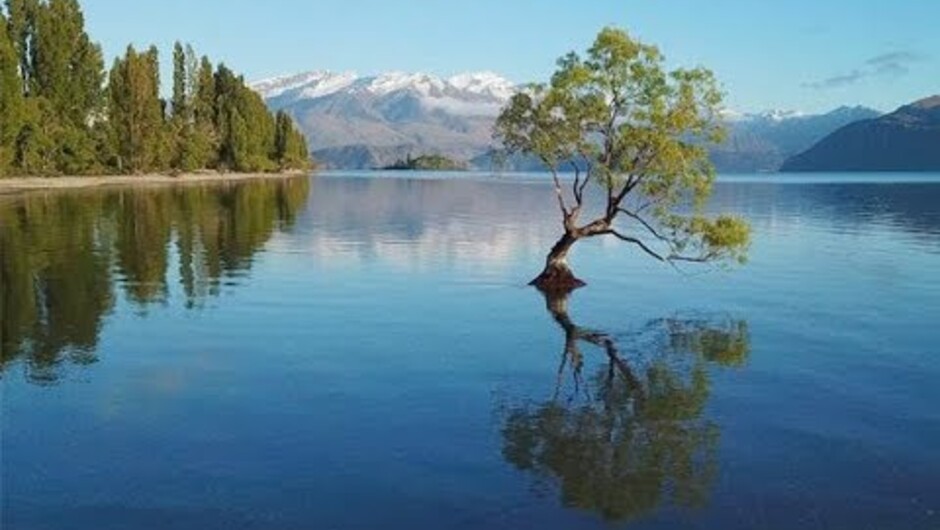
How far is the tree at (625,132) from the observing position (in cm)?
4881

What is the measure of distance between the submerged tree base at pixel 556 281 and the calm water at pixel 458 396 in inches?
75.9

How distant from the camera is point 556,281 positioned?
5350cm

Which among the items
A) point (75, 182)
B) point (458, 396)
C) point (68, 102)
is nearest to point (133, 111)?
point (68, 102)

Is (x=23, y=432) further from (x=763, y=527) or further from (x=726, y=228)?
(x=726, y=228)

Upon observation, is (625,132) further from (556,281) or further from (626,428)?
(626,428)

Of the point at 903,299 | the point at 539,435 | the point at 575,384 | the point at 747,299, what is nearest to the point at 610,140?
the point at 747,299

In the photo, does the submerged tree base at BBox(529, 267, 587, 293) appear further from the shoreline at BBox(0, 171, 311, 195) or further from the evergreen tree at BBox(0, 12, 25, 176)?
the evergreen tree at BBox(0, 12, 25, 176)

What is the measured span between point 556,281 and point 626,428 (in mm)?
28119

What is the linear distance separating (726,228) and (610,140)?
807 cm

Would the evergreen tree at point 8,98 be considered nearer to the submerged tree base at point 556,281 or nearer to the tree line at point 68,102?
the tree line at point 68,102

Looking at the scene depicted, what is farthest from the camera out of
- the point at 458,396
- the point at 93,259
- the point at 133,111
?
the point at 133,111

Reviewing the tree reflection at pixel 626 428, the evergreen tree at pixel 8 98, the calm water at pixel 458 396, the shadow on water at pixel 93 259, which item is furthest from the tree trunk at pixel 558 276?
the evergreen tree at pixel 8 98

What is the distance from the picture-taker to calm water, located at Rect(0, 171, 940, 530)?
20.2 metres

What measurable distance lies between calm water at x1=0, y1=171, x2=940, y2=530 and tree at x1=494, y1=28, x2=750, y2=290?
13.6 ft
